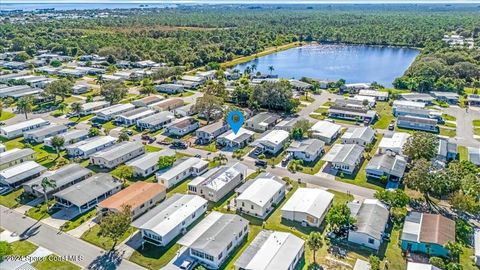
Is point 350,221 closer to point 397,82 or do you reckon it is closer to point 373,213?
point 373,213

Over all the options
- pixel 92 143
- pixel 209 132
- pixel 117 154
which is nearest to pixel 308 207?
pixel 209 132

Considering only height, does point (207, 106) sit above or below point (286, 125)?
above

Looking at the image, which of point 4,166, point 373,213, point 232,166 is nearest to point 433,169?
point 373,213

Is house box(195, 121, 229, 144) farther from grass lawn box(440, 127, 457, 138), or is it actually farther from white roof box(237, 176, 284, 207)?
grass lawn box(440, 127, 457, 138)

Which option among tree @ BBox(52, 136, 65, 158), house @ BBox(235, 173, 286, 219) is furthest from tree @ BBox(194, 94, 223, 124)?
house @ BBox(235, 173, 286, 219)

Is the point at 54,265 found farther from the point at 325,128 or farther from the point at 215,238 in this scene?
the point at 325,128

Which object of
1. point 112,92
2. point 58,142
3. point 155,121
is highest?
point 112,92

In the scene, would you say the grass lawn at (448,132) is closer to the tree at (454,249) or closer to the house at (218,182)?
the tree at (454,249)

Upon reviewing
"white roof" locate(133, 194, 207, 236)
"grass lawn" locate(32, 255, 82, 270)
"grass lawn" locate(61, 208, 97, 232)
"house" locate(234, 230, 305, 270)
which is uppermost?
"white roof" locate(133, 194, 207, 236)

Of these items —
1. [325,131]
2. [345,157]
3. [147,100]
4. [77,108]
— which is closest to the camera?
[345,157]
